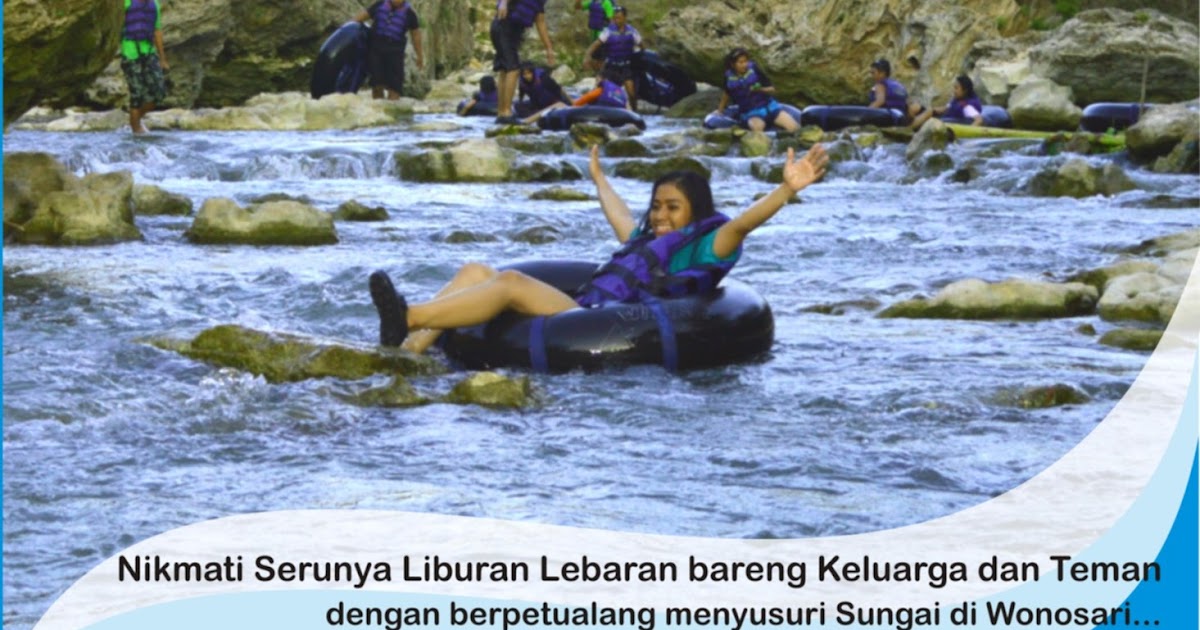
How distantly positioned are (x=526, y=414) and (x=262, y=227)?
5.48m

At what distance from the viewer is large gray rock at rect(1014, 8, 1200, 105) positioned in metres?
22.3

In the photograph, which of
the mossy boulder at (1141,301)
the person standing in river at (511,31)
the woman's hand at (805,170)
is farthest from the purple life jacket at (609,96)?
the woman's hand at (805,170)

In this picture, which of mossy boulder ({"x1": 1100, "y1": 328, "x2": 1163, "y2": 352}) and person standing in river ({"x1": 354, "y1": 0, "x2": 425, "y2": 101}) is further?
person standing in river ({"x1": 354, "y1": 0, "x2": 425, "y2": 101})

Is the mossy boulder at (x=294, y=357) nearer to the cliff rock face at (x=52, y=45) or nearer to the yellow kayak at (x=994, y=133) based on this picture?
the cliff rock face at (x=52, y=45)

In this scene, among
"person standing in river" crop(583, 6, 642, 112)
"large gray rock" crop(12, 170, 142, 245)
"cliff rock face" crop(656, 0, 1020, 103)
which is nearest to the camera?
"large gray rock" crop(12, 170, 142, 245)

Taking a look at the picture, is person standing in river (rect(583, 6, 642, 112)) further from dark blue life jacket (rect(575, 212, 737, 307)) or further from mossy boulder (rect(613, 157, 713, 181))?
dark blue life jacket (rect(575, 212, 737, 307))

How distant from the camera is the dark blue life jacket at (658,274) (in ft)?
23.2

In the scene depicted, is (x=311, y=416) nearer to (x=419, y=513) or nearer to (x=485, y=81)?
(x=419, y=513)

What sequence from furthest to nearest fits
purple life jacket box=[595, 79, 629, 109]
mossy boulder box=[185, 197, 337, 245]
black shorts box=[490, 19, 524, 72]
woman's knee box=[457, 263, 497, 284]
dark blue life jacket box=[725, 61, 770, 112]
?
purple life jacket box=[595, 79, 629, 109] → black shorts box=[490, 19, 524, 72] → dark blue life jacket box=[725, 61, 770, 112] → mossy boulder box=[185, 197, 337, 245] → woman's knee box=[457, 263, 497, 284]

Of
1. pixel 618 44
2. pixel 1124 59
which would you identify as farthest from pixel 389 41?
pixel 1124 59

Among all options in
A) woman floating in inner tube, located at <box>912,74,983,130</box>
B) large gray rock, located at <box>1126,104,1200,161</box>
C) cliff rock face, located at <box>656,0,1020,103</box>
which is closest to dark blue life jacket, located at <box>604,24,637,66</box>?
cliff rock face, located at <box>656,0,1020,103</box>

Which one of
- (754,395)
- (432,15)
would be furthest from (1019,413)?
(432,15)

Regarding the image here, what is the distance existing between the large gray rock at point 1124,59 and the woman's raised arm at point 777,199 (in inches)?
650

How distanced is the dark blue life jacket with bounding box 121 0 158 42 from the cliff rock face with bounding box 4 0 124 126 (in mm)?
9352
